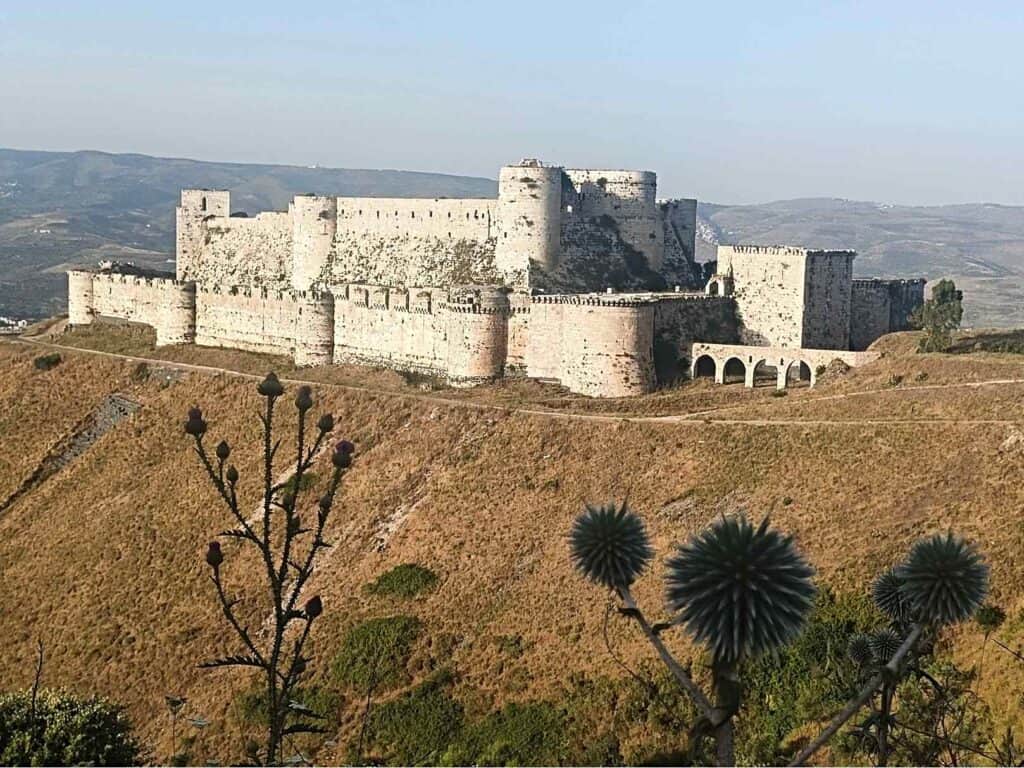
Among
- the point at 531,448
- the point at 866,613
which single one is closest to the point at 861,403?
the point at 531,448

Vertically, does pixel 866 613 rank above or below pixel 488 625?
above

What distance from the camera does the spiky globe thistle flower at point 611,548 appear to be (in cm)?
1232

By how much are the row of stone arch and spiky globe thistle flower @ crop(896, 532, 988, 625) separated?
40131 millimetres

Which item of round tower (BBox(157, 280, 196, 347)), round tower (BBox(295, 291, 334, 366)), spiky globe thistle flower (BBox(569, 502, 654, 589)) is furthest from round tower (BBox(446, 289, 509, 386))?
spiky globe thistle flower (BBox(569, 502, 654, 589))

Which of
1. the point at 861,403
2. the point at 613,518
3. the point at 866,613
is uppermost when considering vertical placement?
the point at 613,518

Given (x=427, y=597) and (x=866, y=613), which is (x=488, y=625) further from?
(x=866, y=613)

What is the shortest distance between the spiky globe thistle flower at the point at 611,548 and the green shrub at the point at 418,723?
67.3ft

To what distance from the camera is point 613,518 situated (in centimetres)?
1277

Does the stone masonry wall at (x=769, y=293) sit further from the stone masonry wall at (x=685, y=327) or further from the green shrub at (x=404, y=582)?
the green shrub at (x=404, y=582)

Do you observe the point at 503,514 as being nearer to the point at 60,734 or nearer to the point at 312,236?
the point at 60,734

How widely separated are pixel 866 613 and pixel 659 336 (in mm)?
26490

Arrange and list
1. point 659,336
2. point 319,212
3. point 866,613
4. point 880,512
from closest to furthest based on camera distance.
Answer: point 866,613, point 880,512, point 659,336, point 319,212

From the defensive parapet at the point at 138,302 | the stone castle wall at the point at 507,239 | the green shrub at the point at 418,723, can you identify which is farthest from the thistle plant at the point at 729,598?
the defensive parapet at the point at 138,302

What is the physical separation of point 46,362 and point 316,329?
62.5ft
